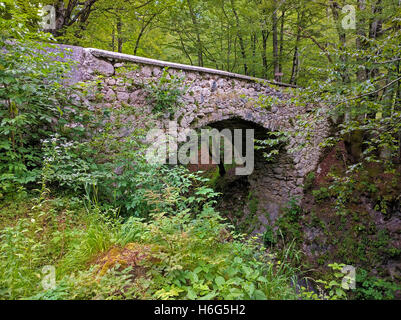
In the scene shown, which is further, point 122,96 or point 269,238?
point 269,238

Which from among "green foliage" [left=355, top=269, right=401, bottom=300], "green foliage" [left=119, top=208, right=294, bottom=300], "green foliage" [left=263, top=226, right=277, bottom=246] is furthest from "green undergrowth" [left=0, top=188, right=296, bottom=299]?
"green foliage" [left=263, top=226, right=277, bottom=246]

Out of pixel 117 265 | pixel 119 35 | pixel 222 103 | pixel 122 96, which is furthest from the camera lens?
pixel 119 35

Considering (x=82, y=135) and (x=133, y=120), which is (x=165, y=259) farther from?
(x=133, y=120)

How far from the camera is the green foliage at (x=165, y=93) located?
3.46m

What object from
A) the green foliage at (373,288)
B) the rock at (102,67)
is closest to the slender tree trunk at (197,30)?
the rock at (102,67)

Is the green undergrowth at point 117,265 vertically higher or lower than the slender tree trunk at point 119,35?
lower

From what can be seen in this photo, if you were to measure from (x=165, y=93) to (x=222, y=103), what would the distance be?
1302mm

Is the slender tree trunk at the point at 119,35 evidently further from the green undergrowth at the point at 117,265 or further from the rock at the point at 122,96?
the green undergrowth at the point at 117,265

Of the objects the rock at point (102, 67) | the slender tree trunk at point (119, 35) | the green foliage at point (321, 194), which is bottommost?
the green foliage at point (321, 194)

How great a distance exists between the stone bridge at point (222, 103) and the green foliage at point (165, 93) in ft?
0.32

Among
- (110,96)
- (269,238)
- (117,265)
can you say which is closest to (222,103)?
(110,96)

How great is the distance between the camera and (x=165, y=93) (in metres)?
3.50

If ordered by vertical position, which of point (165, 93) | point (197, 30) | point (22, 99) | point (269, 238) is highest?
point (197, 30)

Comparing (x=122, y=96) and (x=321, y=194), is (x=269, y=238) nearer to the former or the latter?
(x=321, y=194)
